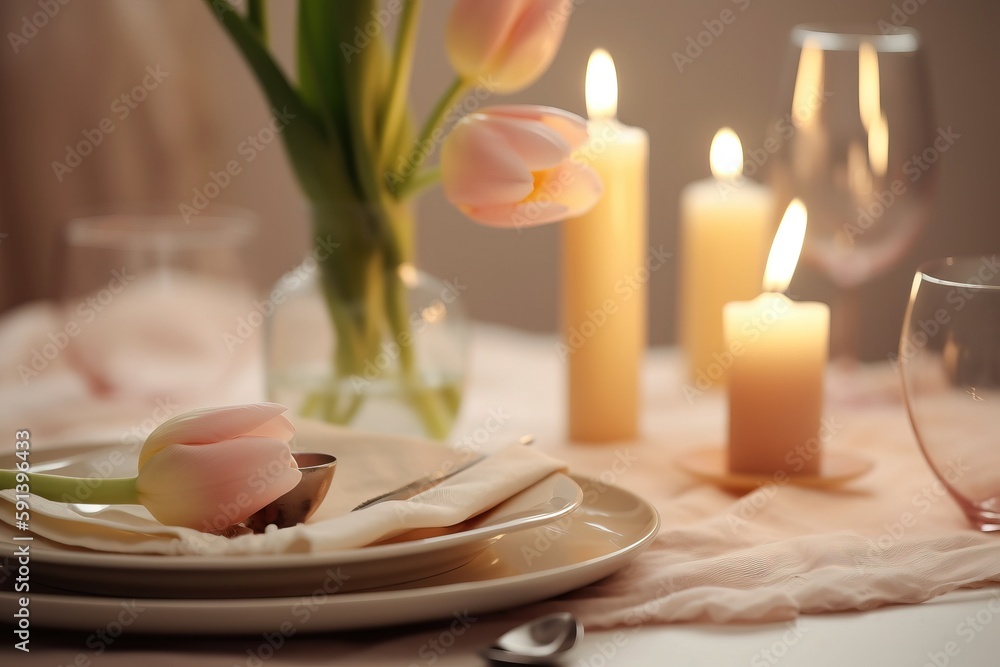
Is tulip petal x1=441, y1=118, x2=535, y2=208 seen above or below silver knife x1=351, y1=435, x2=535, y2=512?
above

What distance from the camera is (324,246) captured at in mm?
784

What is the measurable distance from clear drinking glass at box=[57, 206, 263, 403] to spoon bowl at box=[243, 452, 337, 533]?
1.56 ft

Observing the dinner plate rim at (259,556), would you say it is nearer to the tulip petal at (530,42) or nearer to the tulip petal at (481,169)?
the tulip petal at (481,169)

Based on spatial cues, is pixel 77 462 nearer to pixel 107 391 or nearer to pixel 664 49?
pixel 107 391

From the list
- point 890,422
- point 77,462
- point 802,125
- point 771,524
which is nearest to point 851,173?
point 802,125

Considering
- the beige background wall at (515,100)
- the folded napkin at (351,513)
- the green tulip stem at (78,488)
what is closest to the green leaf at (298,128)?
the folded napkin at (351,513)

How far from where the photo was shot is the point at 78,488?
1.54 feet

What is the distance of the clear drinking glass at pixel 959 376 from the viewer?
1.83ft

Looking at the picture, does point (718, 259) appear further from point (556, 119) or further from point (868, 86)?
point (556, 119)

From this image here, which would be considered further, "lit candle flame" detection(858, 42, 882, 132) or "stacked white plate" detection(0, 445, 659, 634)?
"lit candle flame" detection(858, 42, 882, 132)

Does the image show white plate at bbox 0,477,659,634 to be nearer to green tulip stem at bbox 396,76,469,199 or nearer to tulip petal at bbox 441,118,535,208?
tulip petal at bbox 441,118,535,208

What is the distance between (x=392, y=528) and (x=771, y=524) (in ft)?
0.92

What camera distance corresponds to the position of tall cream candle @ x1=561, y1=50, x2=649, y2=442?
2.85 feet

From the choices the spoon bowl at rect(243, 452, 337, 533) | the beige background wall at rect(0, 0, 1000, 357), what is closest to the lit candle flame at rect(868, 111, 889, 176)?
the spoon bowl at rect(243, 452, 337, 533)
